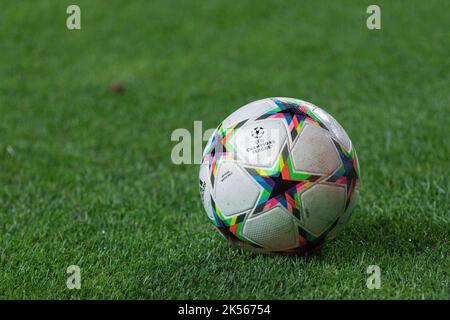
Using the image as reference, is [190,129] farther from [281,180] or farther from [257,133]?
[281,180]

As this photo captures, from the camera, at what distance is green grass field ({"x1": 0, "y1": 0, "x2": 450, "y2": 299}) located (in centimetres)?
360

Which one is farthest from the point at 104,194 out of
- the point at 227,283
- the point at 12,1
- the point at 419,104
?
the point at 12,1

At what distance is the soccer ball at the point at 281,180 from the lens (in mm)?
3477

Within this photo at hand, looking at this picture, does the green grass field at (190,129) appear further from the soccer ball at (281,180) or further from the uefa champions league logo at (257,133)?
the uefa champions league logo at (257,133)

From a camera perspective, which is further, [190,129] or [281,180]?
[190,129]

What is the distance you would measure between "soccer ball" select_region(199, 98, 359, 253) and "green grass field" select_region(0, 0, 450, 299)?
0.21 metres

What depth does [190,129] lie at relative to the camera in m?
6.52

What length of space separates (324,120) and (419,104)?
3319mm

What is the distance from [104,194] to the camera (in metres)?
5.00

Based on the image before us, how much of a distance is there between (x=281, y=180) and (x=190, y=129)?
3135mm

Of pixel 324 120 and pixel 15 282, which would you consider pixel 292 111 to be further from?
pixel 15 282

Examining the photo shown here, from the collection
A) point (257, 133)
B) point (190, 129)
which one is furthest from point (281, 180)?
point (190, 129)

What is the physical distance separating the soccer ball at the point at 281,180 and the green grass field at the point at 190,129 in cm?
21

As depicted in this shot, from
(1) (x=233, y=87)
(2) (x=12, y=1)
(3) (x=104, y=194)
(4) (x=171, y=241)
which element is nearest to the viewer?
(4) (x=171, y=241)
